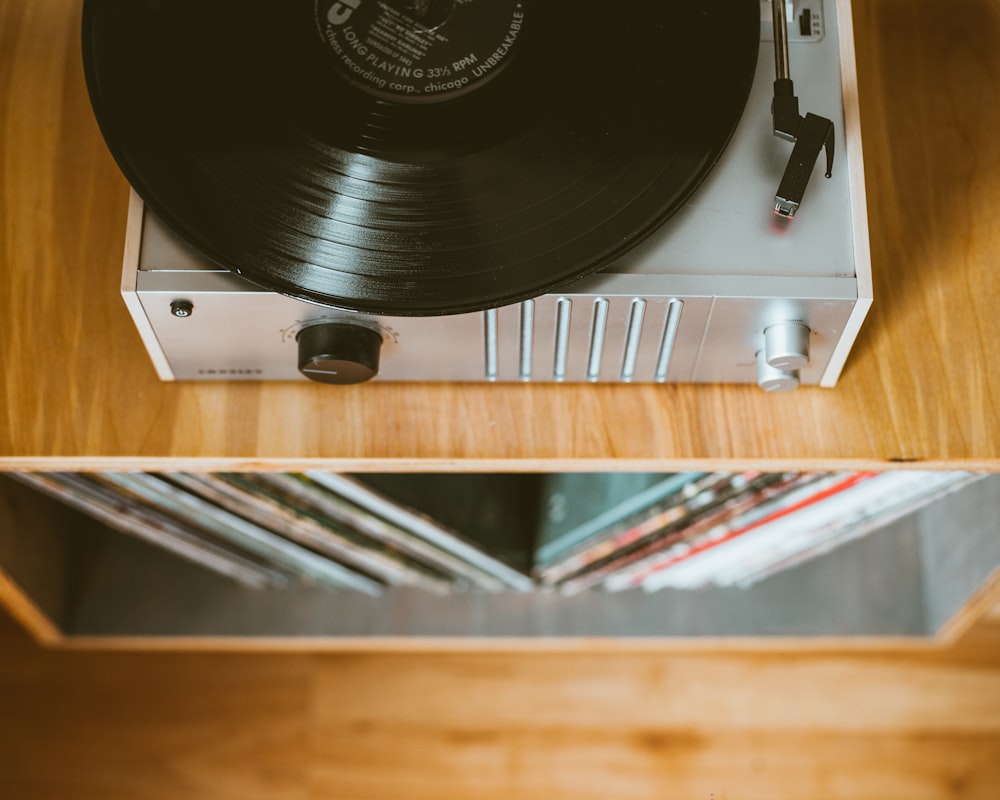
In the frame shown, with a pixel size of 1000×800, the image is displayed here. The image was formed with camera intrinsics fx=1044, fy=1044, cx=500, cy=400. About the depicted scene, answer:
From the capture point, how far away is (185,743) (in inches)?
50.7

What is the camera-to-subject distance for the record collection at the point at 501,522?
912mm

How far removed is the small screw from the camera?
658mm

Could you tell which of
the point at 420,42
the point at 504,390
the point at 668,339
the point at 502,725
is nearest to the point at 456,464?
the point at 504,390

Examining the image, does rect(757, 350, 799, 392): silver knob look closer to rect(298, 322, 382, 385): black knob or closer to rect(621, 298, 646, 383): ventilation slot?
rect(621, 298, 646, 383): ventilation slot

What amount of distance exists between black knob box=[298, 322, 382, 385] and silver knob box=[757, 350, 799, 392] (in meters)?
0.26

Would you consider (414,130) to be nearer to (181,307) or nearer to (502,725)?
(181,307)

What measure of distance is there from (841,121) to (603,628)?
2.36 feet

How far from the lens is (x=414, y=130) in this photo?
0.67 metres

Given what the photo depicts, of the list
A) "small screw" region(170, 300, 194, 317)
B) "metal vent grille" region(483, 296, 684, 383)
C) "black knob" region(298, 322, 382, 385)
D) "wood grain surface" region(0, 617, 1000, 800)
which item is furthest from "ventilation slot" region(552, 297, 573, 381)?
"wood grain surface" region(0, 617, 1000, 800)

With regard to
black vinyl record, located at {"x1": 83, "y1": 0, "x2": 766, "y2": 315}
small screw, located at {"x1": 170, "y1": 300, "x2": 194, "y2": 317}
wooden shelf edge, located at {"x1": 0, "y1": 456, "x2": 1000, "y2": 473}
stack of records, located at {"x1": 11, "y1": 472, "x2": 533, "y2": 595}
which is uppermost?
black vinyl record, located at {"x1": 83, "y1": 0, "x2": 766, "y2": 315}

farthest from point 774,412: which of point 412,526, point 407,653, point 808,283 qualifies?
point 407,653

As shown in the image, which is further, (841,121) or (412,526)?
(412,526)

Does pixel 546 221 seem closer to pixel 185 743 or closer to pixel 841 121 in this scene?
pixel 841 121

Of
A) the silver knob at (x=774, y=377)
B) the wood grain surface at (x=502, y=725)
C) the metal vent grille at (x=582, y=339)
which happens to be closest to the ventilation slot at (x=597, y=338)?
the metal vent grille at (x=582, y=339)
